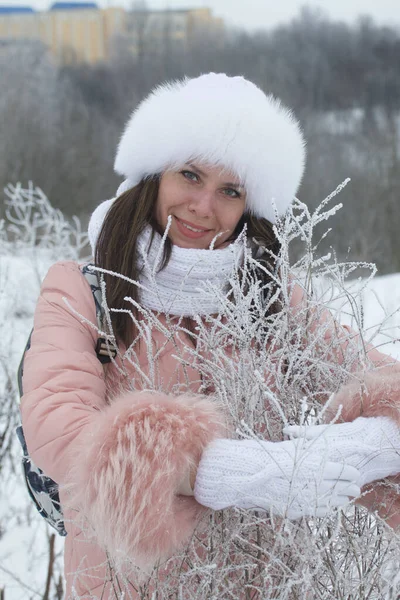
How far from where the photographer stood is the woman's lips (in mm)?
1706

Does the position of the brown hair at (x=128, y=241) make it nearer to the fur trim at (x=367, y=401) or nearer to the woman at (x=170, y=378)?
the woman at (x=170, y=378)

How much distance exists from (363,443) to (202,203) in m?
0.77

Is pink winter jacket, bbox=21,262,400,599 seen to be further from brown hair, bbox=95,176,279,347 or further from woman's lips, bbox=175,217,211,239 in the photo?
woman's lips, bbox=175,217,211,239

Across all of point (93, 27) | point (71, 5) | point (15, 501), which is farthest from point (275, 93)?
point (71, 5)

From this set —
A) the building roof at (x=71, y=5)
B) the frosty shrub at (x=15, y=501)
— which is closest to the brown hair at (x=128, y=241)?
the frosty shrub at (x=15, y=501)

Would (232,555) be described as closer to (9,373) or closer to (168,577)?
(168,577)

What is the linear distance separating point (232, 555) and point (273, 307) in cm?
58

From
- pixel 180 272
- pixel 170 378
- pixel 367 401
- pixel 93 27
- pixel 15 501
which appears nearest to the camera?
pixel 367 401

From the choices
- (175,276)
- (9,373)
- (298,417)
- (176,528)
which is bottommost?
(9,373)

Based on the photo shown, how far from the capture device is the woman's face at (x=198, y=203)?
66.5 inches

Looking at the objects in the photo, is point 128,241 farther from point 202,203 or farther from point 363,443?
point 363,443

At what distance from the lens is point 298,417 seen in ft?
4.00

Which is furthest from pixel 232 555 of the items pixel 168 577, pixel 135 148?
pixel 135 148

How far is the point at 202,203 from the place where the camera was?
167cm
